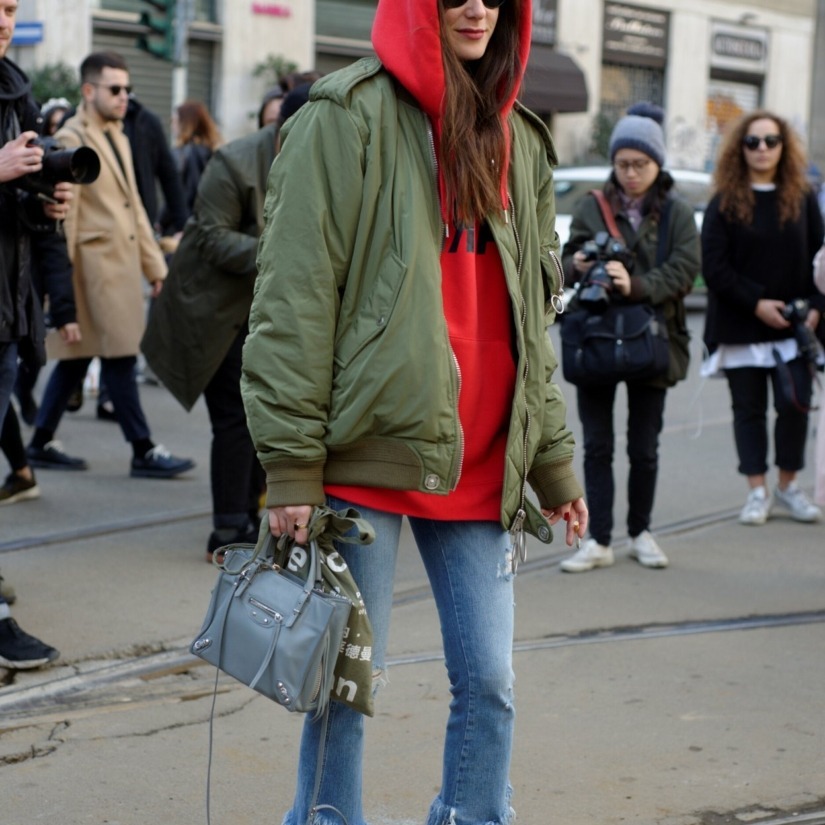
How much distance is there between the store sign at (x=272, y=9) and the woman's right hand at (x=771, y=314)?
66.1 feet

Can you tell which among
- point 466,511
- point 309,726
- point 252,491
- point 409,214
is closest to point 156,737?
point 309,726

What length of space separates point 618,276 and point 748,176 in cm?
137

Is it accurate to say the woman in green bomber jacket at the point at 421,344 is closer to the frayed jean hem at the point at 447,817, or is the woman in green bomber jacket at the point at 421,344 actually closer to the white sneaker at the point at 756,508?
the frayed jean hem at the point at 447,817

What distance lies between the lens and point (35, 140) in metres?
4.54

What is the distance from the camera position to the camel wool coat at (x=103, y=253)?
296 inches

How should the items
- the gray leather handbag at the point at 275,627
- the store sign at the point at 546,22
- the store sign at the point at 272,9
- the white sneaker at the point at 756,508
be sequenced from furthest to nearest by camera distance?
the store sign at the point at 546,22 < the store sign at the point at 272,9 < the white sneaker at the point at 756,508 < the gray leather handbag at the point at 275,627

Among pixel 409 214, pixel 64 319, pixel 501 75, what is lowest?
pixel 64 319

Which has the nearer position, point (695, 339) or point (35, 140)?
point (35, 140)

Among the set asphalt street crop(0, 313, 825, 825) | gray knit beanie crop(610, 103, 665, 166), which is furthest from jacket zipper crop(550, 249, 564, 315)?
gray knit beanie crop(610, 103, 665, 166)

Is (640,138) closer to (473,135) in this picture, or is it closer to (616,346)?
(616,346)

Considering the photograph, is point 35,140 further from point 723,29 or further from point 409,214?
point 723,29

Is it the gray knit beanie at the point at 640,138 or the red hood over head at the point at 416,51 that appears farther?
the gray knit beanie at the point at 640,138

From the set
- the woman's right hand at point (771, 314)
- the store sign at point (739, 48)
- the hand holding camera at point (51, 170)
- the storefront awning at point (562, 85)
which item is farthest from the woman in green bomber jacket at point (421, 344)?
the store sign at point (739, 48)

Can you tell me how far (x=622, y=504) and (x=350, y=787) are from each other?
444 centimetres
